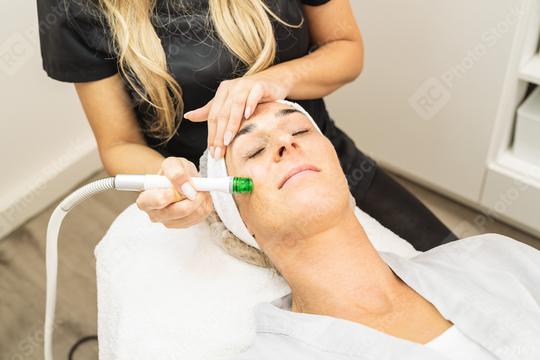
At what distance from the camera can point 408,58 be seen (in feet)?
5.76

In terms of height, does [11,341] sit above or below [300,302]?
below

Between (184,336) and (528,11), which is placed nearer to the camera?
(184,336)

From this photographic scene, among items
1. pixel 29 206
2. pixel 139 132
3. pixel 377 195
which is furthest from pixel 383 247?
pixel 29 206

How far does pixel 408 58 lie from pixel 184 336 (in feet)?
3.68

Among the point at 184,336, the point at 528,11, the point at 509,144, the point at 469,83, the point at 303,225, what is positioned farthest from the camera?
the point at 509,144

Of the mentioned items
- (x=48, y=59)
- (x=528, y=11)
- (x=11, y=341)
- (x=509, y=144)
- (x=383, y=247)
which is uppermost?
(x=48, y=59)

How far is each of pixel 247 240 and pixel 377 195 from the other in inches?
15.0

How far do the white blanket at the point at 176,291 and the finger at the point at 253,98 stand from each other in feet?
1.08

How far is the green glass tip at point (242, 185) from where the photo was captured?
36.9 inches

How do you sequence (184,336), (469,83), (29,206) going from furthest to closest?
(29,206)
(469,83)
(184,336)

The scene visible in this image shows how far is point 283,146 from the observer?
3.34 ft

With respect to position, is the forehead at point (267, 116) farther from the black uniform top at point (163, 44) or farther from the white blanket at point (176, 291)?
the white blanket at point (176, 291)

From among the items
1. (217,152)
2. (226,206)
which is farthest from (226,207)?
(217,152)

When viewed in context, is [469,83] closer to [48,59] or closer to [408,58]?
[408,58]
